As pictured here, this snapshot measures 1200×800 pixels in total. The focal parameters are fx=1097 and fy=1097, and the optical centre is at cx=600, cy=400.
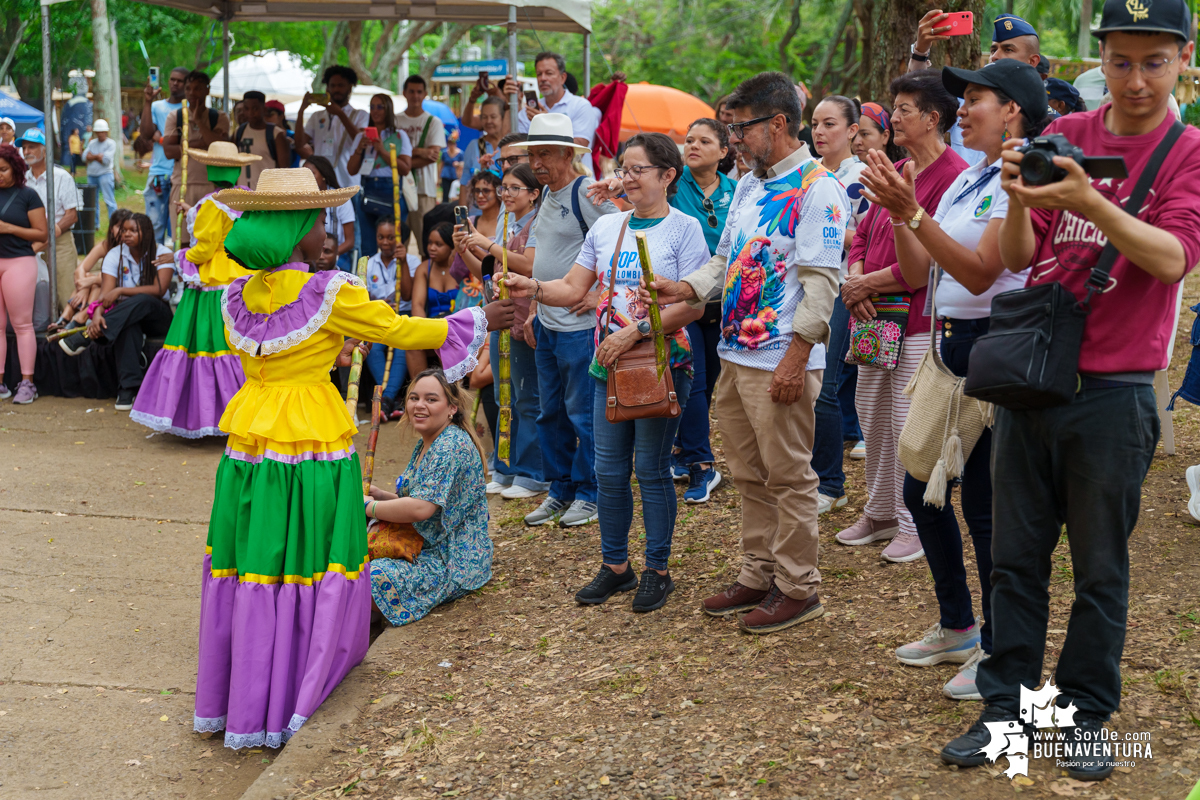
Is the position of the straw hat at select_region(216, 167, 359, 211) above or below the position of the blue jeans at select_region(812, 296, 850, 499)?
above

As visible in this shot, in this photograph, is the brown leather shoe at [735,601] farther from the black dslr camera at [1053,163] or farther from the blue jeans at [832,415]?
Result: the black dslr camera at [1053,163]

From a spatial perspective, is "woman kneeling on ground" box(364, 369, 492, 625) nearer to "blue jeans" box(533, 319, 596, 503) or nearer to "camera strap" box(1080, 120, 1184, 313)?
"blue jeans" box(533, 319, 596, 503)

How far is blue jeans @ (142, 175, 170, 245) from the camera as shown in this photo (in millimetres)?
11312

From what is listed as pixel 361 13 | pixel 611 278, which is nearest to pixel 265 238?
pixel 611 278

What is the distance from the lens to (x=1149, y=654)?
3863 millimetres

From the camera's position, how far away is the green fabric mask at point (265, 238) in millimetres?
4121

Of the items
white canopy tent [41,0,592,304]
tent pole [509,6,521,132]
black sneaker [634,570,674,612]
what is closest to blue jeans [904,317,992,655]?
black sneaker [634,570,674,612]

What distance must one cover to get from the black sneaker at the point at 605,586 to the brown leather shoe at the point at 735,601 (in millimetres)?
544

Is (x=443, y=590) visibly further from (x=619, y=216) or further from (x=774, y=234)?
(x=774, y=234)

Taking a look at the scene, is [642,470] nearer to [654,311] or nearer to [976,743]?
[654,311]

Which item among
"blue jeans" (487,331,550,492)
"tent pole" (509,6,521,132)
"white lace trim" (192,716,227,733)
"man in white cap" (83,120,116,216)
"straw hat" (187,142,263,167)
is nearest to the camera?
"white lace trim" (192,716,227,733)

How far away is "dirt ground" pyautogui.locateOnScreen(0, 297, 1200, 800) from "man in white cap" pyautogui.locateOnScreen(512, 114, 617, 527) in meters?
0.39

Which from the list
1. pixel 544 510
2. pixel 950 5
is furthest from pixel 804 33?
pixel 544 510

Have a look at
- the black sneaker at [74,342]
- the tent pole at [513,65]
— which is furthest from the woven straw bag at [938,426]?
the black sneaker at [74,342]
